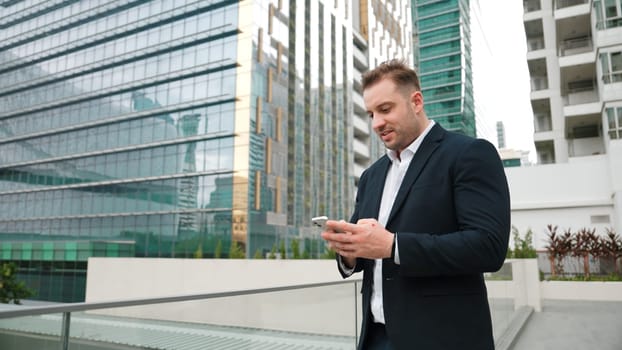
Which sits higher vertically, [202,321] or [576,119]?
[576,119]

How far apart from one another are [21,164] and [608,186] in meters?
46.6

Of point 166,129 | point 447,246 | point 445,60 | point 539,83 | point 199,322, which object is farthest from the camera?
point 445,60

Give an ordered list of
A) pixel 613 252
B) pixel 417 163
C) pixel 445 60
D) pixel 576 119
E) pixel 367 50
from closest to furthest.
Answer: pixel 417 163, pixel 613 252, pixel 576 119, pixel 367 50, pixel 445 60

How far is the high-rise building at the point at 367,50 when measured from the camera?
43469 mm

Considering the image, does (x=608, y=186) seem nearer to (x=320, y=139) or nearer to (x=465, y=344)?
(x=320, y=139)

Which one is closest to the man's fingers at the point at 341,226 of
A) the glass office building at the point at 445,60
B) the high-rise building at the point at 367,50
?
the high-rise building at the point at 367,50

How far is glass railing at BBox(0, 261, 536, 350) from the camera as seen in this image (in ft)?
5.03

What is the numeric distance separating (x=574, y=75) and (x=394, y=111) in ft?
96.8

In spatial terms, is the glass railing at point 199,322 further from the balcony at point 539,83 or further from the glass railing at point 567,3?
the balcony at point 539,83

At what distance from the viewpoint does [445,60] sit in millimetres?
61625

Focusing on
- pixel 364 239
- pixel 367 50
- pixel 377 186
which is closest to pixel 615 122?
pixel 377 186

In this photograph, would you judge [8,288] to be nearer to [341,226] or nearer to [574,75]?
[341,226]

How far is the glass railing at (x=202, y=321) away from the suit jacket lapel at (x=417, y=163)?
1164 mm

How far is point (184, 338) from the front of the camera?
2.08m
